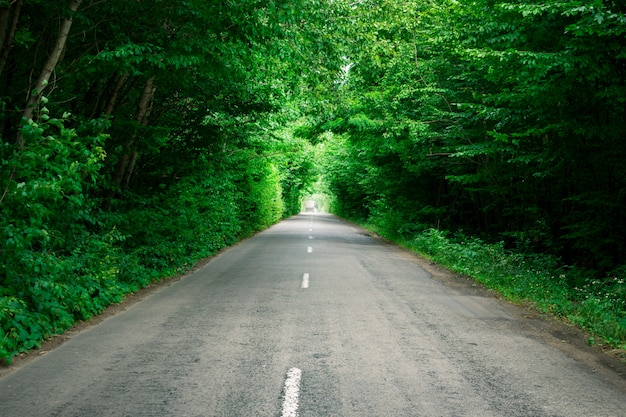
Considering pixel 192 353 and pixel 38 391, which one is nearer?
pixel 38 391

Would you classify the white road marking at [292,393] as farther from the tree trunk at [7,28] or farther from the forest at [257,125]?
the tree trunk at [7,28]

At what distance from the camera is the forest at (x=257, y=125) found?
7508 mm

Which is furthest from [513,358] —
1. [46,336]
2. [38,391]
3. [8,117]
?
[8,117]

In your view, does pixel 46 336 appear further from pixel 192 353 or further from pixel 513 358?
pixel 513 358

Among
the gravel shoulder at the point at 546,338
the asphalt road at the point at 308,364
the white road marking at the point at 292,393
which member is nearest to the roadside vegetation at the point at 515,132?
the gravel shoulder at the point at 546,338

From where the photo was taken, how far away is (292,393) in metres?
4.76

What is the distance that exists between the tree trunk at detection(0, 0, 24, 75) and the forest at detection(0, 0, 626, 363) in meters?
0.04

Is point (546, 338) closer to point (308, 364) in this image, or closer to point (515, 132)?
point (308, 364)

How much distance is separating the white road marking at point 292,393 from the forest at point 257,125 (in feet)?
10.7

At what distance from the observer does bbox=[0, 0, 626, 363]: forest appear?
7.51 meters

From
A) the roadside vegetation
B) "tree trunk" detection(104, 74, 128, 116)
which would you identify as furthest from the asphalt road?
"tree trunk" detection(104, 74, 128, 116)

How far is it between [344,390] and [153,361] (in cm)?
234

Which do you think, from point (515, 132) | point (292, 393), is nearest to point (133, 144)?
point (292, 393)

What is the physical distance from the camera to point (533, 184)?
54.3ft
